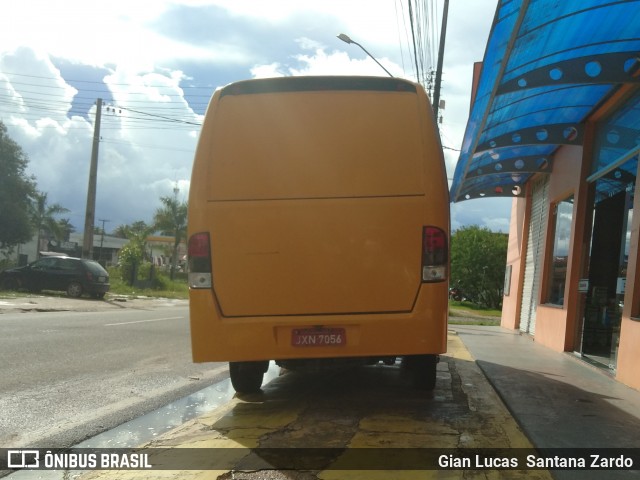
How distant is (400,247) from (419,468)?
165 centimetres

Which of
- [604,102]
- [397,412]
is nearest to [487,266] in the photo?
[604,102]

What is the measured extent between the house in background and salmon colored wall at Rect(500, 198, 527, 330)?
98 cm

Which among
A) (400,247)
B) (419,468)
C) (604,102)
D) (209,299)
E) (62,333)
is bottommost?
(62,333)

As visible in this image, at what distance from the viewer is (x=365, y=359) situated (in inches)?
210

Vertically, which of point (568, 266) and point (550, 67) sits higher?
point (550, 67)

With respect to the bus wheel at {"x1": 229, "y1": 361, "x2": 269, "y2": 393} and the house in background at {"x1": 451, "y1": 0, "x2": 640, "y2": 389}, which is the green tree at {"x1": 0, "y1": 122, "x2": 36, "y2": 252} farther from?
the bus wheel at {"x1": 229, "y1": 361, "x2": 269, "y2": 393}

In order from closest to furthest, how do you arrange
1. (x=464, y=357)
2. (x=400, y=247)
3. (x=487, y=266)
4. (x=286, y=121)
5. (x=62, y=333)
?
(x=400, y=247) < (x=286, y=121) < (x=464, y=357) < (x=62, y=333) < (x=487, y=266)

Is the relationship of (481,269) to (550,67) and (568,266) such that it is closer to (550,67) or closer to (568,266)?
(568,266)

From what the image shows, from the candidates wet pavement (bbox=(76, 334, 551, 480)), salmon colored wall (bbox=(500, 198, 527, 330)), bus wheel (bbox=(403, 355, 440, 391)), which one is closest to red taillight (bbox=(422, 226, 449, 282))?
wet pavement (bbox=(76, 334, 551, 480))

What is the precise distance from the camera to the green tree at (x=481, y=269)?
122 ft

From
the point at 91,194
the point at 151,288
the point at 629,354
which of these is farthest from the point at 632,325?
the point at 151,288

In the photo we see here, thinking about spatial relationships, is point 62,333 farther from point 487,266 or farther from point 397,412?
point 487,266

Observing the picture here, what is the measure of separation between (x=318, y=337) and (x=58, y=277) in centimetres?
2012

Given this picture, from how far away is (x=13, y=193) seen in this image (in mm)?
31719
